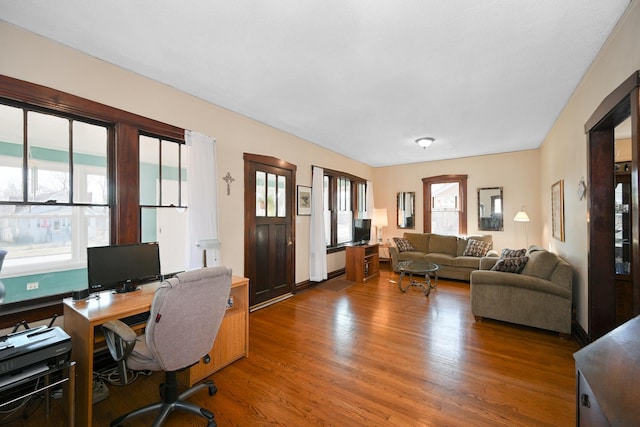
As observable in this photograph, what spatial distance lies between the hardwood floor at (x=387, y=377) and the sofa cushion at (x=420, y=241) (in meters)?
2.89

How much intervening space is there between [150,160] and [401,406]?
317 cm

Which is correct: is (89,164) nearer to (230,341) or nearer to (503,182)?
(230,341)

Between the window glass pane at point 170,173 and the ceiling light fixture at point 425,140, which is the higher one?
the ceiling light fixture at point 425,140

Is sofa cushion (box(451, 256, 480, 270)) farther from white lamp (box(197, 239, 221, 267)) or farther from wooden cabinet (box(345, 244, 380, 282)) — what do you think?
white lamp (box(197, 239, 221, 267))

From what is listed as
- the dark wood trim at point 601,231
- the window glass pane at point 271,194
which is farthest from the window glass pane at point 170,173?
the dark wood trim at point 601,231

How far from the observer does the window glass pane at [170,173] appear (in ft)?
9.36

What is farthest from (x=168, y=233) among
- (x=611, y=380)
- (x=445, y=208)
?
(x=445, y=208)

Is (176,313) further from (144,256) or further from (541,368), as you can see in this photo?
(541,368)

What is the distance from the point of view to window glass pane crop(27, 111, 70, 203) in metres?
2.07

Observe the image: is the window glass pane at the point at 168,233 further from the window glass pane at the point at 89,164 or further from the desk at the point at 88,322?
the desk at the point at 88,322

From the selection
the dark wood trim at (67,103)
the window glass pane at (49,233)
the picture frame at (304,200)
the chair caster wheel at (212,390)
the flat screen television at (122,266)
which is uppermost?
the dark wood trim at (67,103)

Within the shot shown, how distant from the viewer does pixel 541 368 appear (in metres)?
2.36

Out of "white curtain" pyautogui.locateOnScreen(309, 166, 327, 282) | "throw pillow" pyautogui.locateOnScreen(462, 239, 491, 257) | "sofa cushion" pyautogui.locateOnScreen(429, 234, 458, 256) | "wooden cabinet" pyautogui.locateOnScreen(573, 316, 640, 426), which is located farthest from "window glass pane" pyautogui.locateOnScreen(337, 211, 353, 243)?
"wooden cabinet" pyautogui.locateOnScreen(573, 316, 640, 426)

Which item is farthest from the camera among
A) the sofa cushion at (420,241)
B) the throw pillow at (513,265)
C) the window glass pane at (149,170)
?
the sofa cushion at (420,241)
